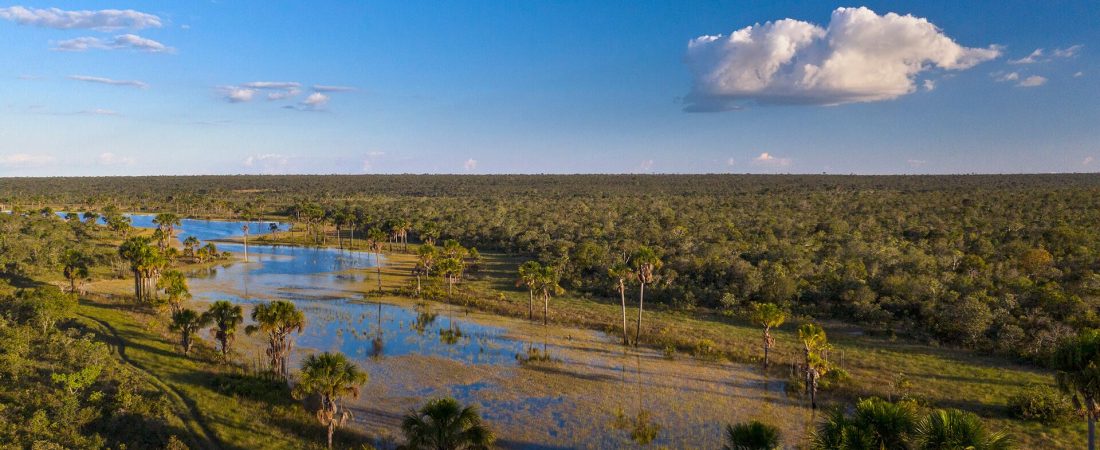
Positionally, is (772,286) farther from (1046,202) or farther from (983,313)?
(1046,202)

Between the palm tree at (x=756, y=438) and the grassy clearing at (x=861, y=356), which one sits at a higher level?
the palm tree at (x=756, y=438)

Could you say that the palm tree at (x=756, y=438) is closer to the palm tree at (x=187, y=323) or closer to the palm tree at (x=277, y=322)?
the palm tree at (x=277, y=322)

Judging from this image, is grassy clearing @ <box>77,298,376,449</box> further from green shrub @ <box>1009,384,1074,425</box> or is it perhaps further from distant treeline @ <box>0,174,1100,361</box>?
distant treeline @ <box>0,174,1100,361</box>

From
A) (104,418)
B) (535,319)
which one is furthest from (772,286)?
(104,418)

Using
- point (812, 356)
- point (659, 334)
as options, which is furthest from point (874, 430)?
point (659, 334)

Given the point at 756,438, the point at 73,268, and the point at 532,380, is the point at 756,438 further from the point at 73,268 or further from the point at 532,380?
the point at 73,268

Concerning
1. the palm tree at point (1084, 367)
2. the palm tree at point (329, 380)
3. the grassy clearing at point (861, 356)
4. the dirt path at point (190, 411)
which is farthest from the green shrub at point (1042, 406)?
the dirt path at point (190, 411)
